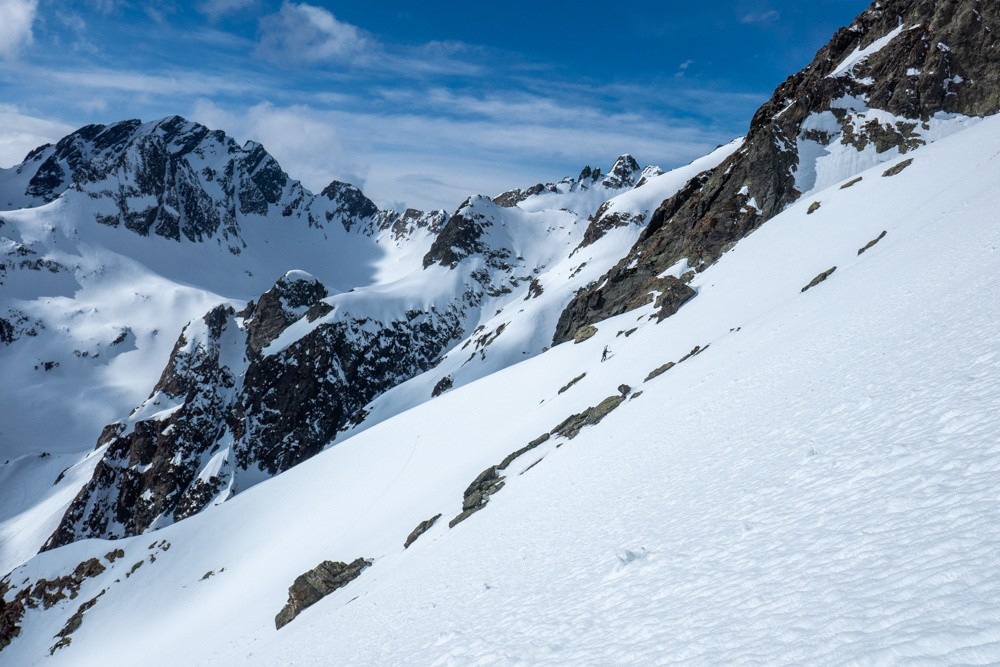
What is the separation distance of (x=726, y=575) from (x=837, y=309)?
47.6ft

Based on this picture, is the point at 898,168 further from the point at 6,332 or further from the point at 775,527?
the point at 6,332

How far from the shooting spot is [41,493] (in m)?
108

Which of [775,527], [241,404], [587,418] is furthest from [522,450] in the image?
[241,404]

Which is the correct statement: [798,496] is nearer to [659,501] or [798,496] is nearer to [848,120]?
[659,501]

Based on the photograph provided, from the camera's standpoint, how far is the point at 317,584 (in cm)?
2327

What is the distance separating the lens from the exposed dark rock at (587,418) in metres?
23.3

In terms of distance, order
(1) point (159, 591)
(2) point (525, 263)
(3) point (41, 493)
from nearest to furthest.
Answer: (1) point (159, 591) < (3) point (41, 493) < (2) point (525, 263)

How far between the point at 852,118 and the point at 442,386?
6732 centimetres

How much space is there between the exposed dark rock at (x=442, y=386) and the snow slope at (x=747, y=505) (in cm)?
5302

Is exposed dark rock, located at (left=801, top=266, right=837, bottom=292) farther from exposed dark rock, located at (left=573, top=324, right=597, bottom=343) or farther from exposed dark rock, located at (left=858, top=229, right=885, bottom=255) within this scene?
exposed dark rock, located at (left=573, top=324, right=597, bottom=343)

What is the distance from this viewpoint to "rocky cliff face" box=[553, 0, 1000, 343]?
160 feet

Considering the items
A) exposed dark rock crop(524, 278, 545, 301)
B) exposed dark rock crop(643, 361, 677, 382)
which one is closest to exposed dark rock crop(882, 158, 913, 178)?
exposed dark rock crop(643, 361, 677, 382)

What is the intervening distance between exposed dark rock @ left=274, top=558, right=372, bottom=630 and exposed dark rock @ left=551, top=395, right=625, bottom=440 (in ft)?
36.1

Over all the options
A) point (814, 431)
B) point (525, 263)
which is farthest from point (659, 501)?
point (525, 263)
